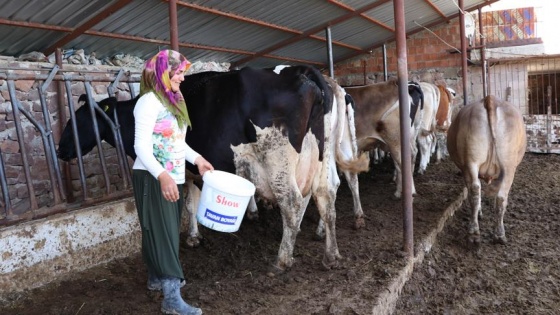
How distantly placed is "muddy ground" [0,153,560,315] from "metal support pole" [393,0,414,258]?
0.26m

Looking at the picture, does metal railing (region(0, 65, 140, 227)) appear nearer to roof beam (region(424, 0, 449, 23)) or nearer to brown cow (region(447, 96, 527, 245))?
brown cow (region(447, 96, 527, 245))

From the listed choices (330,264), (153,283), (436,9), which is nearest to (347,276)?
(330,264)

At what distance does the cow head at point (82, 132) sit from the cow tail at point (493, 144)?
4.02 metres

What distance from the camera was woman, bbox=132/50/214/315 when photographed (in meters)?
2.73

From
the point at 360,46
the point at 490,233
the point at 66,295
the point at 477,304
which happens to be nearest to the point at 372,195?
the point at 490,233

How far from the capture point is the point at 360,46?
44.2 feet

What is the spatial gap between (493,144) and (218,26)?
501 cm

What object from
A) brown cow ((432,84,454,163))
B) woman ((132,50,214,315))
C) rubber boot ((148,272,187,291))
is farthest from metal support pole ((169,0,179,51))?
brown cow ((432,84,454,163))

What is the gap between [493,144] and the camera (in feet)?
16.7

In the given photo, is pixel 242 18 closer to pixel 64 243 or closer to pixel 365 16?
pixel 365 16

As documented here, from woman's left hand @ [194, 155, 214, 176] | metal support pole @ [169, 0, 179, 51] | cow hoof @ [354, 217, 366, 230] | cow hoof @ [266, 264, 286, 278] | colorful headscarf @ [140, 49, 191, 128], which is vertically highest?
metal support pole @ [169, 0, 179, 51]

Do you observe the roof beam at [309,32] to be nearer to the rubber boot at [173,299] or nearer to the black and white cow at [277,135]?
the black and white cow at [277,135]

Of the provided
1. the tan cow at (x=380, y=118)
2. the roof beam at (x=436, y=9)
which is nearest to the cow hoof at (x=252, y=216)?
the tan cow at (x=380, y=118)

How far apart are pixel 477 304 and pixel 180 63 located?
297 cm
